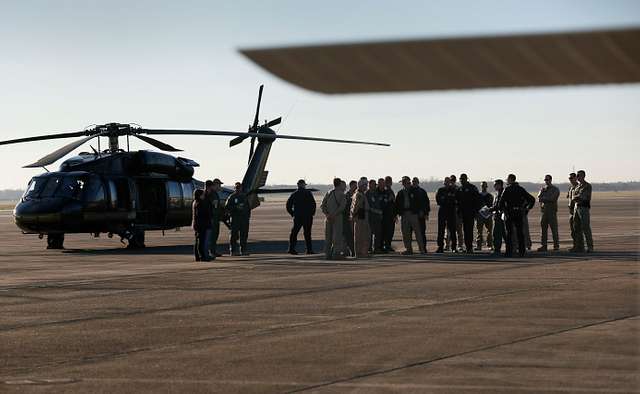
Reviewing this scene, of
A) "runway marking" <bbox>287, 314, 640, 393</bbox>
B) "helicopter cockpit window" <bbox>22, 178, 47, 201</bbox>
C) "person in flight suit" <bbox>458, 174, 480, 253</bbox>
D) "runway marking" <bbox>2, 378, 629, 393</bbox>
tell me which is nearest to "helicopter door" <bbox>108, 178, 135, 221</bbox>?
"helicopter cockpit window" <bbox>22, 178, 47, 201</bbox>

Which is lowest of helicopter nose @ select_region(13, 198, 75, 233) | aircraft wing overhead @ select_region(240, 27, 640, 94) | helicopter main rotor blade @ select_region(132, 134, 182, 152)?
aircraft wing overhead @ select_region(240, 27, 640, 94)

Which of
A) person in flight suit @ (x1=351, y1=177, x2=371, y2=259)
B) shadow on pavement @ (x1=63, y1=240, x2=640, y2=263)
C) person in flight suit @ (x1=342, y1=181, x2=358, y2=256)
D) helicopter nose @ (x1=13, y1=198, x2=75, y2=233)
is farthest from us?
helicopter nose @ (x1=13, y1=198, x2=75, y2=233)

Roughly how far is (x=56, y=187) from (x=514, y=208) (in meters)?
12.6

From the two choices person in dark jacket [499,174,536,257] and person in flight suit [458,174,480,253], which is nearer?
person in dark jacket [499,174,536,257]

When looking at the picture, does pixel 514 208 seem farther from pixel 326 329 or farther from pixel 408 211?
pixel 326 329

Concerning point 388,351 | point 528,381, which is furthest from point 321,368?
point 528,381

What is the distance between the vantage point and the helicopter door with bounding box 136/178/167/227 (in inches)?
1161

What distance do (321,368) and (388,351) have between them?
1066mm

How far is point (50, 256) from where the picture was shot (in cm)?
2594

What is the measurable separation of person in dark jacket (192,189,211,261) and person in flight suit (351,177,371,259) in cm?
328

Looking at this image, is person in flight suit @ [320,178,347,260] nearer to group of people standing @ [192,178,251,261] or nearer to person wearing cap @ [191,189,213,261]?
group of people standing @ [192,178,251,261]

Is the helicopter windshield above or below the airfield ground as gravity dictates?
above

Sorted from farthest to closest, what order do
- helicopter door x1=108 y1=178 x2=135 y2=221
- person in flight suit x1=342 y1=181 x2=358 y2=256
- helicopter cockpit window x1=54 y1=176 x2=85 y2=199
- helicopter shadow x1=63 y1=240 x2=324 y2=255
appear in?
helicopter door x1=108 y1=178 x2=135 y2=221
helicopter cockpit window x1=54 y1=176 x2=85 y2=199
helicopter shadow x1=63 y1=240 x2=324 y2=255
person in flight suit x1=342 y1=181 x2=358 y2=256

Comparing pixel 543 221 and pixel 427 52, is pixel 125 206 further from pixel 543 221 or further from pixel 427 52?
pixel 427 52
